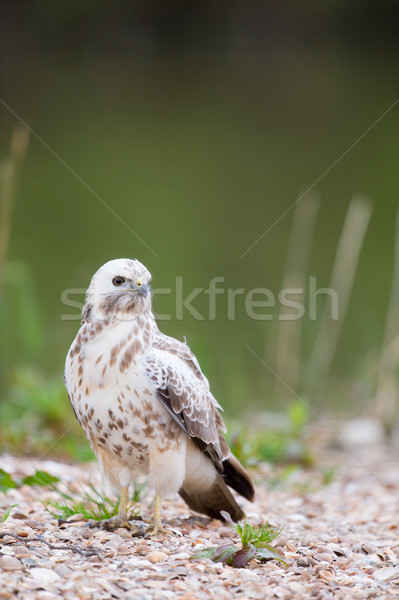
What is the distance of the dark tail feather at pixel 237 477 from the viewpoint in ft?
15.9

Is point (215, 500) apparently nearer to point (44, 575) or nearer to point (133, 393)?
→ point (133, 393)

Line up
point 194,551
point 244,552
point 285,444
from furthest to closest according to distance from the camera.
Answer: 1. point 285,444
2. point 194,551
3. point 244,552

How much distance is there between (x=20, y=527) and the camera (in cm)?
428

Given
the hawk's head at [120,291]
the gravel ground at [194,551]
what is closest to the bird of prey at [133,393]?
the hawk's head at [120,291]

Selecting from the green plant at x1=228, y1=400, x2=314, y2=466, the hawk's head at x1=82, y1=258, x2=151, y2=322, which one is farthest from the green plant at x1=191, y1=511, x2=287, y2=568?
the green plant at x1=228, y1=400, x2=314, y2=466

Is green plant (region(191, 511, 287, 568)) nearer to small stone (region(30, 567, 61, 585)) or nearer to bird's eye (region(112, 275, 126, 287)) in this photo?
small stone (region(30, 567, 61, 585))

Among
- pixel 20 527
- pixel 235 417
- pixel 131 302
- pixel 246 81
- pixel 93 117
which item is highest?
pixel 246 81

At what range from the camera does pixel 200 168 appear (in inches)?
726

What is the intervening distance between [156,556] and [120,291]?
133 centimetres

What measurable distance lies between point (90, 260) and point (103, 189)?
14.6 ft

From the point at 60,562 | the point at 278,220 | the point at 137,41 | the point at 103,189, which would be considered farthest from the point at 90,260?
the point at 137,41

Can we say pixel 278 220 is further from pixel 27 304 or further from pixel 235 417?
pixel 27 304

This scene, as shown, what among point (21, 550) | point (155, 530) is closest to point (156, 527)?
point (155, 530)

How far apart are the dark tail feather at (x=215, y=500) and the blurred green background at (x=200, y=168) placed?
1.87 metres
